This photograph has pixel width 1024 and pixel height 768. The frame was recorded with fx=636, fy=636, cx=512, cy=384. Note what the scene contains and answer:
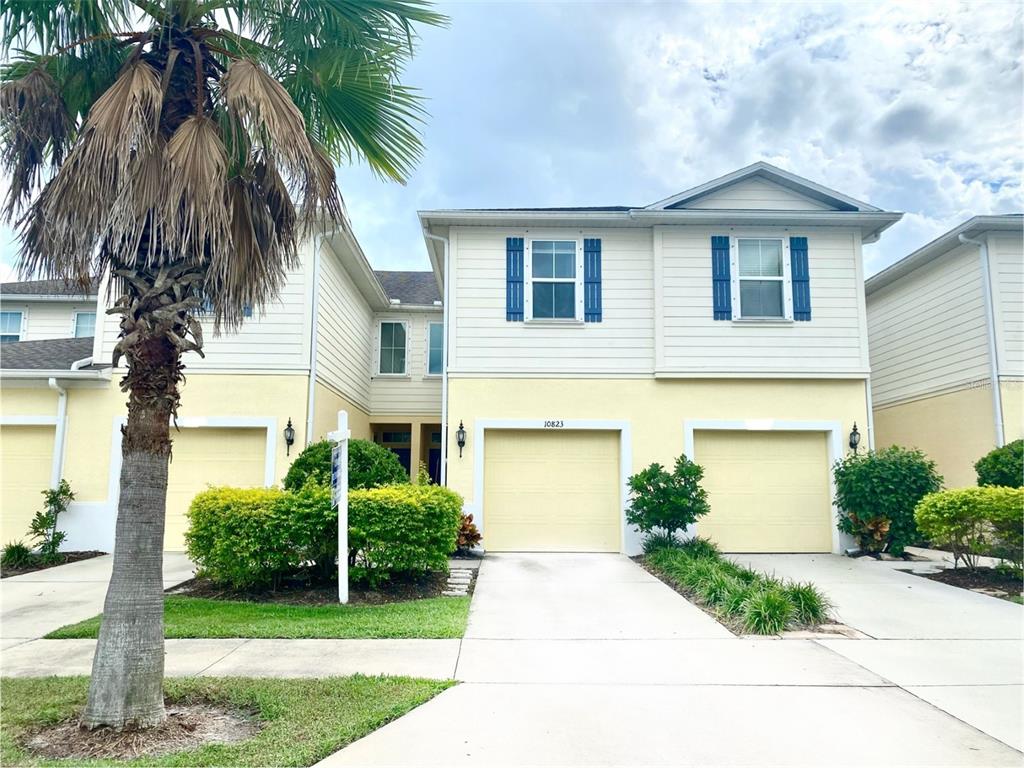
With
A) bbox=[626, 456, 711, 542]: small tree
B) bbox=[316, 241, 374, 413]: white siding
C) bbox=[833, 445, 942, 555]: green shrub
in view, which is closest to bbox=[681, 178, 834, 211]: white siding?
bbox=[833, 445, 942, 555]: green shrub

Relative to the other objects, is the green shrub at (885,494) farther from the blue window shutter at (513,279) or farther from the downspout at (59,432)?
the downspout at (59,432)

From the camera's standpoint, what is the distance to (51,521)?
10438mm

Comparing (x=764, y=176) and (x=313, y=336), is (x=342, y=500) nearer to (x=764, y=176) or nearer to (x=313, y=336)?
(x=313, y=336)

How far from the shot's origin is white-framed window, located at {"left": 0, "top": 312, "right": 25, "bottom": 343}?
15227 millimetres

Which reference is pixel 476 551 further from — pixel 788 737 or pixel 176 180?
pixel 176 180

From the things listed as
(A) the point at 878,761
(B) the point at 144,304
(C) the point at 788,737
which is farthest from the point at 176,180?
(A) the point at 878,761

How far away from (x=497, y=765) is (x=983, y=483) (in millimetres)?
9659

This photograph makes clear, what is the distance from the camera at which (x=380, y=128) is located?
18.0ft

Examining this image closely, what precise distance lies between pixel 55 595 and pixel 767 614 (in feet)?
26.6

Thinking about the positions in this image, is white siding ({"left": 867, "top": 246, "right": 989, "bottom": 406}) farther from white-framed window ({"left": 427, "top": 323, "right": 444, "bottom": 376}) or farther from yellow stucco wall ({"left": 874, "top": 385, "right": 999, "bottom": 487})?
white-framed window ({"left": 427, "top": 323, "right": 444, "bottom": 376})

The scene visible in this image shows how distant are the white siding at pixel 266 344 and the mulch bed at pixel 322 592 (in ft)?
13.7

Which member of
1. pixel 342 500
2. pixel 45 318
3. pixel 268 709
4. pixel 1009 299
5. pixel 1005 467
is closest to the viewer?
pixel 268 709

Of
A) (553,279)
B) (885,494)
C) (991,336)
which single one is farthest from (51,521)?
(991,336)

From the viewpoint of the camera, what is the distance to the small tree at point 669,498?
32.0ft
